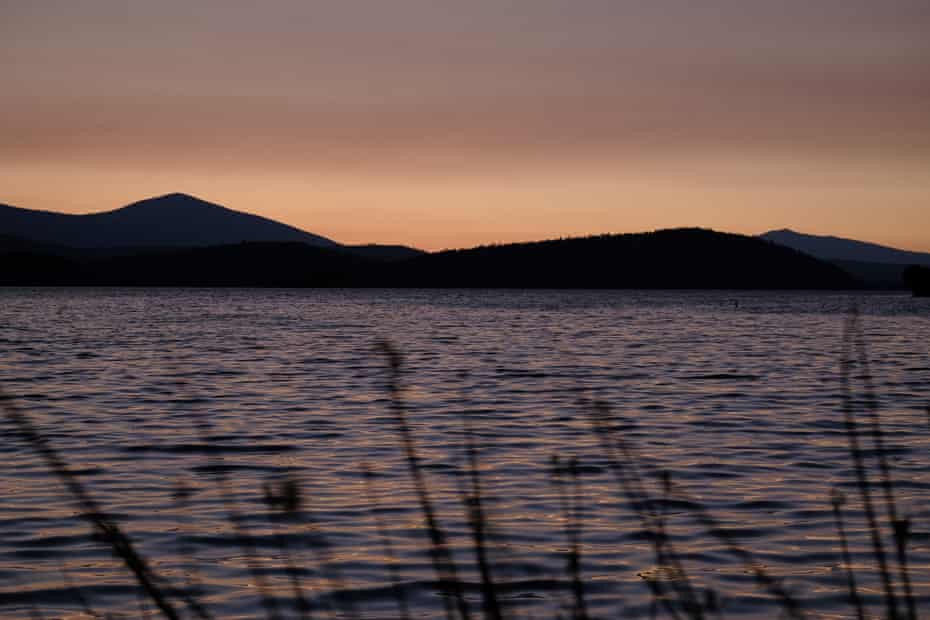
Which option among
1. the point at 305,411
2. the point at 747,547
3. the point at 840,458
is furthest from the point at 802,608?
the point at 305,411

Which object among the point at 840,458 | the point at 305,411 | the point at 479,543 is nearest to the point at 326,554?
the point at 479,543

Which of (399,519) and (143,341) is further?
(143,341)

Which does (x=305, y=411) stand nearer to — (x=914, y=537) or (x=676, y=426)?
(x=676, y=426)

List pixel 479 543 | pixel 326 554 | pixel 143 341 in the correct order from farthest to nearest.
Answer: pixel 143 341, pixel 326 554, pixel 479 543

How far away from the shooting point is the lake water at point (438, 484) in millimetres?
7012

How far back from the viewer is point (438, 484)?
34.9 feet

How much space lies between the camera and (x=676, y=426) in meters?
15.2

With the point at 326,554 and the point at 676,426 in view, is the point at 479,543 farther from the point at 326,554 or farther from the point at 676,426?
the point at 676,426

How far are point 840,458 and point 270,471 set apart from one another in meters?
6.16

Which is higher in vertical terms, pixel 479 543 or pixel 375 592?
pixel 479 543

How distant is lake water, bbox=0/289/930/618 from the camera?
7.01 meters

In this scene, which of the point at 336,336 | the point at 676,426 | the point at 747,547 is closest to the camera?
the point at 747,547

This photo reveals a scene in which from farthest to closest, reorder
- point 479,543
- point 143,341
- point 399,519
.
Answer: point 143,341 < point 399,519 < point 479,543

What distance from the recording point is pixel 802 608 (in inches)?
266
